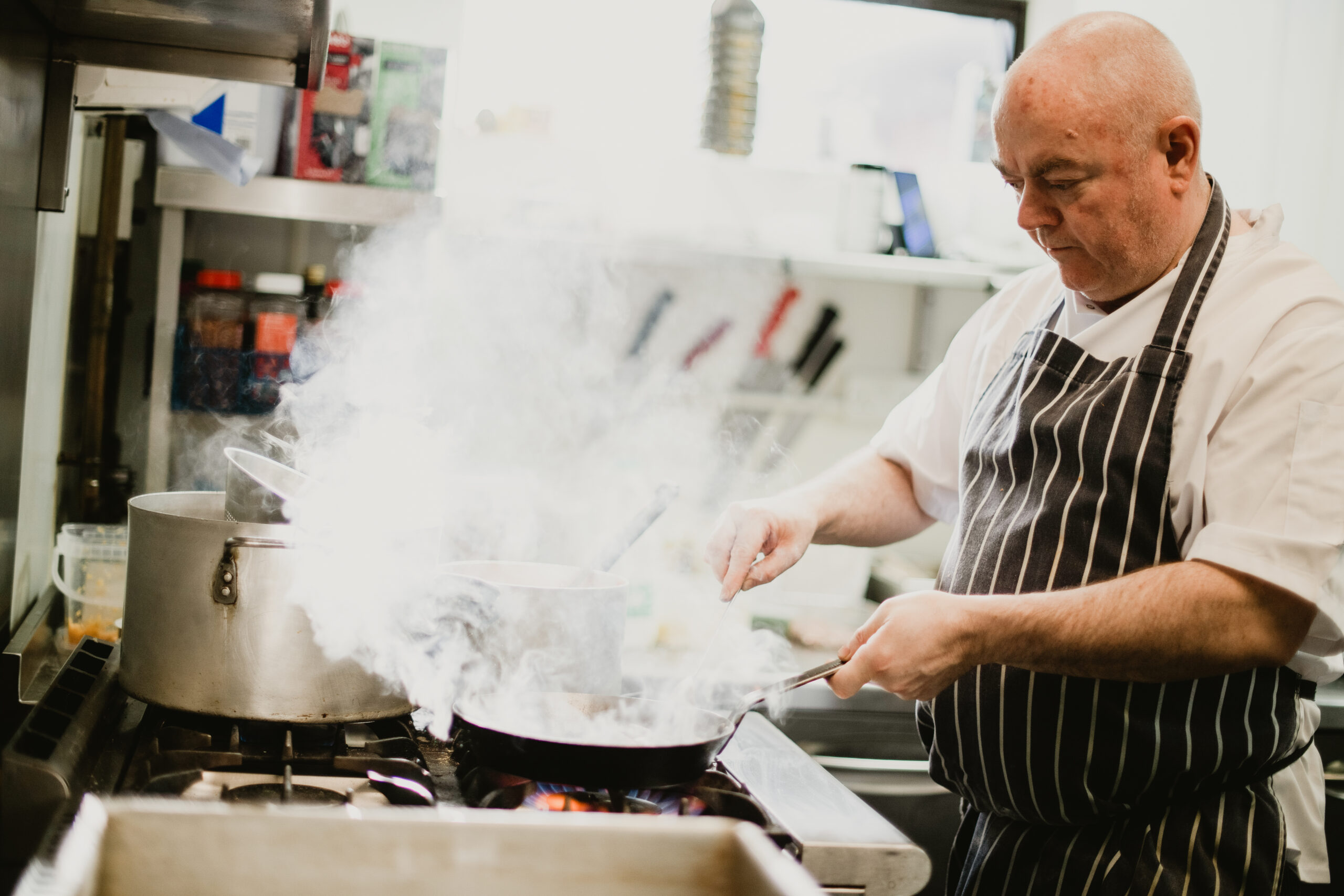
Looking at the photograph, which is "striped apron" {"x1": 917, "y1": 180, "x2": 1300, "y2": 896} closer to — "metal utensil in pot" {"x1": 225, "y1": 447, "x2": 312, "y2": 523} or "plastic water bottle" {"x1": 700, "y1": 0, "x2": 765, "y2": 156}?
"metal utensil in pot" {"x1": 225, "y1": 447, "x2": 312, "y2": 523}

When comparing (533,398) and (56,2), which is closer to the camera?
(56,2)

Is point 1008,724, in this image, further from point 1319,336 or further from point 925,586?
point 925,586

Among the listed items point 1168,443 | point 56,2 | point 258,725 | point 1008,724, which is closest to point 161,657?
point 258,725

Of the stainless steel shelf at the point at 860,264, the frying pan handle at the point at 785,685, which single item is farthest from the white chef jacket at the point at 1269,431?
the stainless steel shelf at the point at 860,264

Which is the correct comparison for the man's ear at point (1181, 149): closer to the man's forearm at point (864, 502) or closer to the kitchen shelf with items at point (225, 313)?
the man's forearm at point (864, 502)

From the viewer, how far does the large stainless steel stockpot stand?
40.8 inches

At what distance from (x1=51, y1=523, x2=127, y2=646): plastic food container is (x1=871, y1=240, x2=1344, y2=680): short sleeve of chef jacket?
4.84 ft

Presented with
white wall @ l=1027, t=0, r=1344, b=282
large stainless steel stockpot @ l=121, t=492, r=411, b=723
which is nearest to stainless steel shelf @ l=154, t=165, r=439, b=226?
large stainless steel stockpot @ l=121, t=492, r=411, b=723

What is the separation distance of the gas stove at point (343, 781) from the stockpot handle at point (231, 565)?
147 mm

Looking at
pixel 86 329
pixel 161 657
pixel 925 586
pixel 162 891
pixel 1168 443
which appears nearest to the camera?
pixel 162 891

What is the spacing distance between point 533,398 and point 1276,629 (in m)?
2.00

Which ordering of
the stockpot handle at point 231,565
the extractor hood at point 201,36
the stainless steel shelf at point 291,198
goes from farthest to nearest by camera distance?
the stainless steel shelf at point 291,198
the extractor hood at point 201,36
the stockpot handle at point 231,565

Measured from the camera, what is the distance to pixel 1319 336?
1.10m

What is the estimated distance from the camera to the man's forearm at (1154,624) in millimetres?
1052
